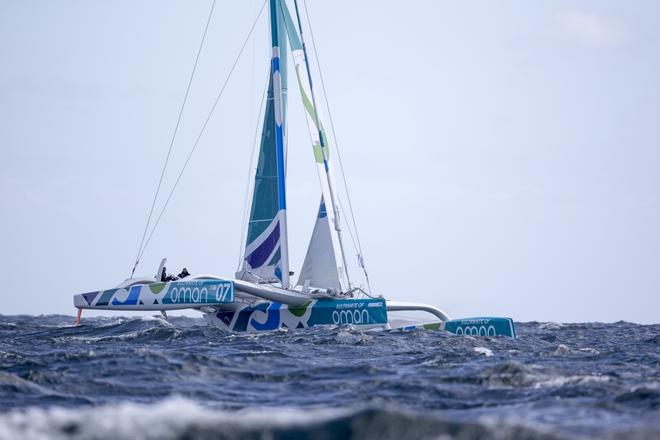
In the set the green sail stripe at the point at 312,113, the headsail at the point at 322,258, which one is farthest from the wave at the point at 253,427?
the green sail stripe at the point at 312,113

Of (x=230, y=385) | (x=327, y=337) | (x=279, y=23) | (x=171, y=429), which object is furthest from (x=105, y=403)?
(x=279, y=23)

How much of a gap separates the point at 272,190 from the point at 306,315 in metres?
3.58

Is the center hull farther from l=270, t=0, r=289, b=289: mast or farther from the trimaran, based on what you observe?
l=270, t=0, r=289, b=289: mast

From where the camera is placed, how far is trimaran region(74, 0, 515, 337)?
18.5 m

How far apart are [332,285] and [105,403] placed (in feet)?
38.2

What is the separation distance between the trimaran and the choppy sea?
152 inches

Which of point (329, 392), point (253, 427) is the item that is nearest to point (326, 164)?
point (329, 392)

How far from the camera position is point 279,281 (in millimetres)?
20844

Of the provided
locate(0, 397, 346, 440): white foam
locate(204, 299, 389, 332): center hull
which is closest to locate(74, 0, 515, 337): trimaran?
locate(204, 299, 389, 332): center hull

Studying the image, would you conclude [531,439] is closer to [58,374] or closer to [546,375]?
[546,375]

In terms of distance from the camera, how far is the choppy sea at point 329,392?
5250mm

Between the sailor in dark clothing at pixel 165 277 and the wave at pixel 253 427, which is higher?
the sailor in dark clothing at pixel 165 277

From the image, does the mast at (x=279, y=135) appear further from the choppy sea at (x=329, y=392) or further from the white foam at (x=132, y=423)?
the white foam at (x=132, y=423)

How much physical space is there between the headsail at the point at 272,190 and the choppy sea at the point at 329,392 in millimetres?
6395
